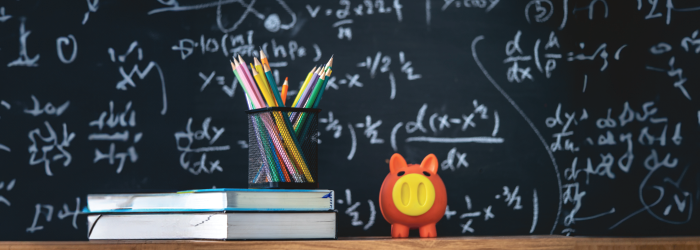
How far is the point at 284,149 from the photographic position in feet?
3.35

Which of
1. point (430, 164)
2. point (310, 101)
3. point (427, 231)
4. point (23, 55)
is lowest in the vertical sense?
point (427, 231)

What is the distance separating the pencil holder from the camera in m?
1.02

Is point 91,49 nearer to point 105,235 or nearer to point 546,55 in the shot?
point 105,235

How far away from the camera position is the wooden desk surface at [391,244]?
912 mm

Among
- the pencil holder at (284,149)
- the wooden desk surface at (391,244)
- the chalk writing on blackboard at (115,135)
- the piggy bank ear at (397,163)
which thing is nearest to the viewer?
the wooden desk surface at (391,244)

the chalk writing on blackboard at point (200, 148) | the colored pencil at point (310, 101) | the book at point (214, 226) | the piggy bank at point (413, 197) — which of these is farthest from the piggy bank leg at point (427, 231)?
the chalk writing on blackboard at point (200, 148)

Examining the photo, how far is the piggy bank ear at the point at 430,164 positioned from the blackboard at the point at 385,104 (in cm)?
19

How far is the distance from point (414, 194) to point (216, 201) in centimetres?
41

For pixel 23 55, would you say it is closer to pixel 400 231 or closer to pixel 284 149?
pixel 284 149

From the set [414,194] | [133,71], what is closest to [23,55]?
[133,71]

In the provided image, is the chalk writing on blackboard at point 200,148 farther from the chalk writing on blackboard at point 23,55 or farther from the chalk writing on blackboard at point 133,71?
the chalk writing on blackboard at point 23,55

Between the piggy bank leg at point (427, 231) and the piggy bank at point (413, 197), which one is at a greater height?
the piggy bank at point (413, 197)

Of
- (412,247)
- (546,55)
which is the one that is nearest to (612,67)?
(546,55)

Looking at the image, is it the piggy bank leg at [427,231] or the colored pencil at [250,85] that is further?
the piggy bank leg at [427,231]
